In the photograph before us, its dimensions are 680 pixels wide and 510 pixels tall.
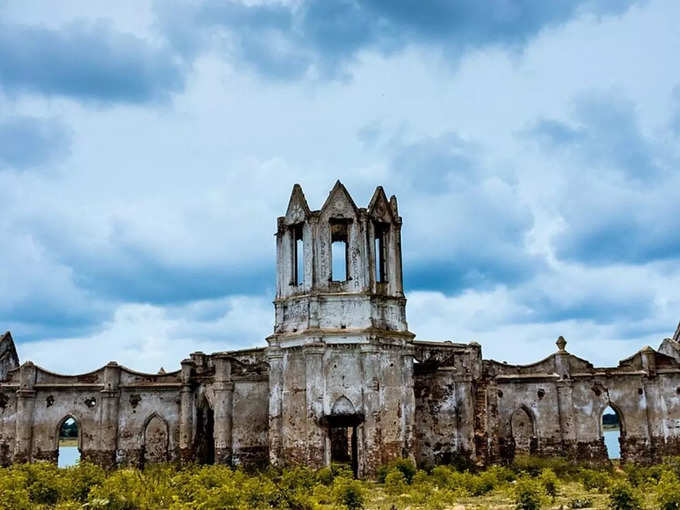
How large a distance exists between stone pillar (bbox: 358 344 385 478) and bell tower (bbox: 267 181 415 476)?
0.09ft

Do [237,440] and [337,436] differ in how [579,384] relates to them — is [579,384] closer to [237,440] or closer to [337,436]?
[337,436]

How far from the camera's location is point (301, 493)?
15.5 m

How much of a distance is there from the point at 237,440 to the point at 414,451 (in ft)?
18.7

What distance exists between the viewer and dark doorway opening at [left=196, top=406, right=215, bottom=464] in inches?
924

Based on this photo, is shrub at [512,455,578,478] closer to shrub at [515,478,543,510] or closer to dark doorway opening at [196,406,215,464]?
shrub at [515,478,543,510]

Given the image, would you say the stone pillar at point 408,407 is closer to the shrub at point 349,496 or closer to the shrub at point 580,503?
the shrub at point 580,503

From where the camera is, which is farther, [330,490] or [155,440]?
[155,440]

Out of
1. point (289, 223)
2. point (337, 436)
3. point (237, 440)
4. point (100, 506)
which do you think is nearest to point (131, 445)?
point (237, 440)

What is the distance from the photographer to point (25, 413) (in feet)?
78.4

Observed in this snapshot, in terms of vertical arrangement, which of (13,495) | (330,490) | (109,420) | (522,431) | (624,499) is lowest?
(624,499)

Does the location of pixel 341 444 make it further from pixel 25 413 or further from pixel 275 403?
pixel 25 413

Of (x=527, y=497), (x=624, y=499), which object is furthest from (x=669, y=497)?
(x=527, y=497)

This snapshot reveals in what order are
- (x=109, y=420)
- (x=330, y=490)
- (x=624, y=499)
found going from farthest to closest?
1. (x=109, y=420)
2. (x=330, y=490)
3. (x=624, y=499)

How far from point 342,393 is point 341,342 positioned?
1.39m
